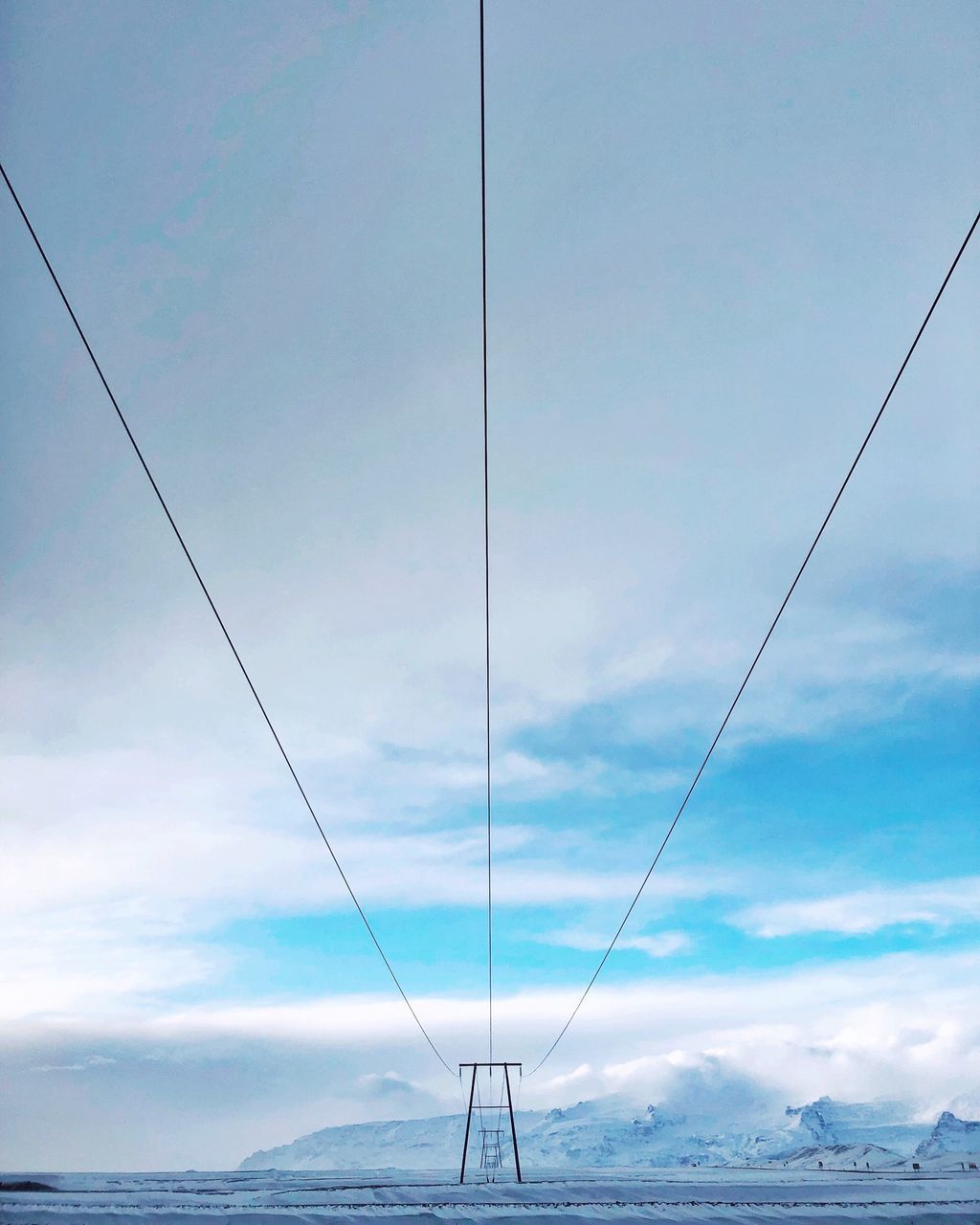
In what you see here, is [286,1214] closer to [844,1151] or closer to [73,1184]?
[73,1184]

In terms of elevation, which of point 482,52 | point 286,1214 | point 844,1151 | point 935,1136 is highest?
point 482,52

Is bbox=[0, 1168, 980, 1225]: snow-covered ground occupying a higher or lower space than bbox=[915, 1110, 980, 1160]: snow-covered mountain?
higher

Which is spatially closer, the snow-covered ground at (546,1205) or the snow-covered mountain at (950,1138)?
the snow-covered ground at (546,1205)

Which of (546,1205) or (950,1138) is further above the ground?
(546,1205)

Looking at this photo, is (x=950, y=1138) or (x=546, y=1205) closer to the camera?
(x=546, y=1205)

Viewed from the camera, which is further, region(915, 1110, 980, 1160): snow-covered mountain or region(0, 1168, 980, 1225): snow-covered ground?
region(915, 1110, 980, 1160): snow-covered mountain

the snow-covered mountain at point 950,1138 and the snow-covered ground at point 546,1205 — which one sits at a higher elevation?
the snow-covered ground at point 546,1205

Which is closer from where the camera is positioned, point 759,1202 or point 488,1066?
point 759,1202

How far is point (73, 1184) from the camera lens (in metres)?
20.7

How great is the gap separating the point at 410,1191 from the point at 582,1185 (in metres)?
3.90

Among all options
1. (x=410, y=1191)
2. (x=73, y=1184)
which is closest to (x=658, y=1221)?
(x=410, y=1191)

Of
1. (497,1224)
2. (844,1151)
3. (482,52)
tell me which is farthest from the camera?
(844,1151)

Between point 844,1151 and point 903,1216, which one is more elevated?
point 903,1216

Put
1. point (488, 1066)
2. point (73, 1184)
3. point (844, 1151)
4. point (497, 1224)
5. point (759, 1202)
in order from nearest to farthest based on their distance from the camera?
1. point (497, 1224)
2. point (759, 1202)
3. point (73, 1184)
4. point (488, 1066)
5. point (844, 1151)
